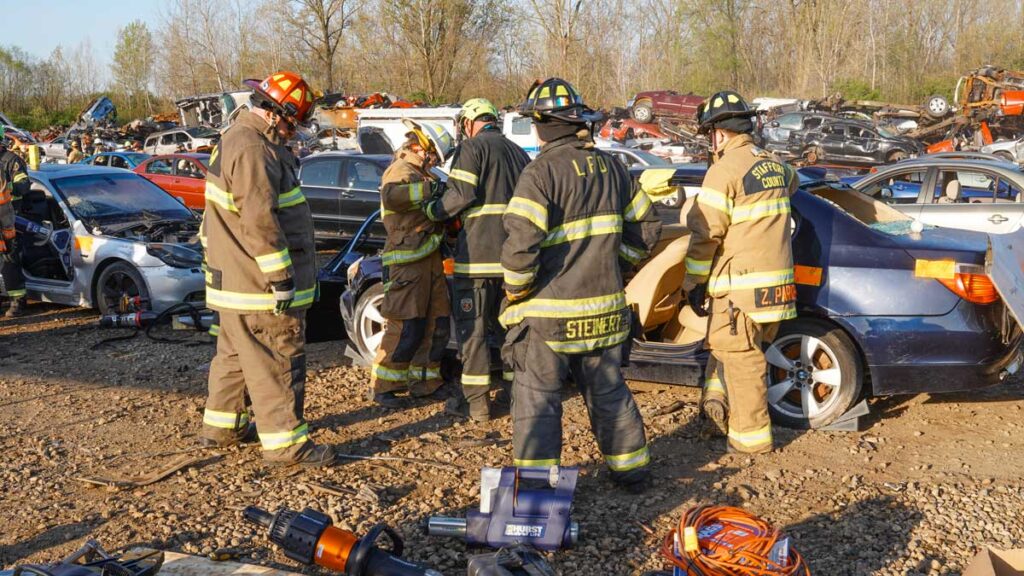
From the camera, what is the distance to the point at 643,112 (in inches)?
1090

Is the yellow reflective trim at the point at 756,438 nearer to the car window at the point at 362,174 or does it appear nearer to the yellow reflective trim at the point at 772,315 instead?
the yellow reflective trim at the point at 772,315

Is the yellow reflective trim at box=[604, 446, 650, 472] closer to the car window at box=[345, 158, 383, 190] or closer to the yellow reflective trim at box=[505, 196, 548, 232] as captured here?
the yellow reflective trim at box=[505, 196, 548, 232]

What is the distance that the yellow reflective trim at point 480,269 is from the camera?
515 cm

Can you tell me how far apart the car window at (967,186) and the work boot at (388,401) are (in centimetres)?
628

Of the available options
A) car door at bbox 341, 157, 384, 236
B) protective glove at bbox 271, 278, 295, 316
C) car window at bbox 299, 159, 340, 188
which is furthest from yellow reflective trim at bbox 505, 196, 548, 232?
car window at bbox 299, 159, 340, 188

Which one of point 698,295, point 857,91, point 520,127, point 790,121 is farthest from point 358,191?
point 857,91

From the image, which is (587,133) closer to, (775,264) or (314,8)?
(775,264)

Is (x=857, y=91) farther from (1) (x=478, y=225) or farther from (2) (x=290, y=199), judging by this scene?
(2) (x=290, y=199)

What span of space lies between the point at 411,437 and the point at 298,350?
0.92 m

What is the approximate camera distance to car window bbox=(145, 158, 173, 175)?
15352 mm

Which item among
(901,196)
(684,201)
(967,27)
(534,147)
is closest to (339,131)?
(534,147)

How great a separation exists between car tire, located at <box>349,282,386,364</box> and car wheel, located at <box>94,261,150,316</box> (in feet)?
9.26

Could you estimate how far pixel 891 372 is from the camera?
16.0 feet

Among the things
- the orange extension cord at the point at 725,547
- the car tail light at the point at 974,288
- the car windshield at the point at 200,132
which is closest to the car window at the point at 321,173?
the car tail light at the point at 974,288
